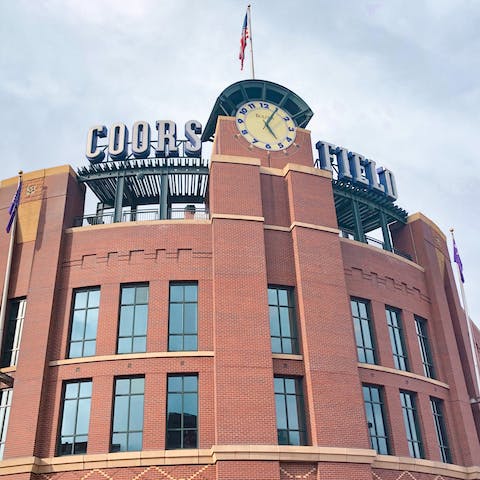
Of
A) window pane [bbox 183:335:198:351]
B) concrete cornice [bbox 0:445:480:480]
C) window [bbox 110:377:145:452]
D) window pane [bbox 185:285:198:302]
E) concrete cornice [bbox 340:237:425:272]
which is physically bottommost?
concrete cornice [bbox 0:445:480:480]

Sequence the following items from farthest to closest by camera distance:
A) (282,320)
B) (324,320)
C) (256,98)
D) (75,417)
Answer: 1. (256,98)
2. (282,320)
3. (324,320)
4. (75,417)

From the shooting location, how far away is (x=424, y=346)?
35.0m

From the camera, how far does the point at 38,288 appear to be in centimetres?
2991

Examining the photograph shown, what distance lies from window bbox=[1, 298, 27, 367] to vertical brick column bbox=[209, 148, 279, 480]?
983 cm

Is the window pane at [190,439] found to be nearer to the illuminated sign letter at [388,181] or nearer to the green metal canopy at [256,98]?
the green metal canopy at [256,98]

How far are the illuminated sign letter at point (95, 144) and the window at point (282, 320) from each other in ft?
43.4

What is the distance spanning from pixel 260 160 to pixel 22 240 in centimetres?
1311

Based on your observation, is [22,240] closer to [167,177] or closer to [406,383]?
[167,177]

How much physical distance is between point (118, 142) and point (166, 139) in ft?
9.08

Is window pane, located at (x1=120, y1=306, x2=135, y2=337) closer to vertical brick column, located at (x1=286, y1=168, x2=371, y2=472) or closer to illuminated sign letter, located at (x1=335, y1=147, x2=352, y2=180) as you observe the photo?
vertical brick column, located at (x1=286, y1=168, x2=371, y2=472)

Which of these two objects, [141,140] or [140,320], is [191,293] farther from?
[141,140]

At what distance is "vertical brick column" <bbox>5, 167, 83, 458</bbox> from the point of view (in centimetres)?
2652

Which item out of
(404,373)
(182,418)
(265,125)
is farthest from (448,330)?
(182,418)

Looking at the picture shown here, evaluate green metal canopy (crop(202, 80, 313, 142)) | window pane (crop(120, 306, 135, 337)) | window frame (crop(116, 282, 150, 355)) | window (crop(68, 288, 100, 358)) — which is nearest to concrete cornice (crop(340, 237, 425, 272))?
green metal canopy (crop(202, 80, 313, 142))
